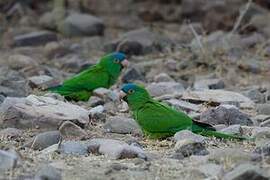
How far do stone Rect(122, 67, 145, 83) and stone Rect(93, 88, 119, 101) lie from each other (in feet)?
3.51

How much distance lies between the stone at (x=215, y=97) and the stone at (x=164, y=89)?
273 millimetres

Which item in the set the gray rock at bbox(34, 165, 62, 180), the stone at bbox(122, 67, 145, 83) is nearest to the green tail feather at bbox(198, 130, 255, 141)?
the gray rock at bbox(34, 165, 62, 180)

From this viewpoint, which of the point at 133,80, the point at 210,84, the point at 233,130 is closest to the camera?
the point at 233,130

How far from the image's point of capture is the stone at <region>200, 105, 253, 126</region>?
19.5ft

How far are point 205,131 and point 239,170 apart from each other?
1.21 meters

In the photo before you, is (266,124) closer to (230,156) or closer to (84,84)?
(230,156)

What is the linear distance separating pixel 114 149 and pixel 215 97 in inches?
82.3

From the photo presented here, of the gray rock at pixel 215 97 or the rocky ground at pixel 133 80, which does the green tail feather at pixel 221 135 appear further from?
the gray rock at pixel 215 97

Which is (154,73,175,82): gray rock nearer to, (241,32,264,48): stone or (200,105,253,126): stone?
(241,32,264,48): stone

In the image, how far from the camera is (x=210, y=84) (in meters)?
7.76

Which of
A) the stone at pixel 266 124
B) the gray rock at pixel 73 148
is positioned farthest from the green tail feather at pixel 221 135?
the gray rock at pixel 73 148

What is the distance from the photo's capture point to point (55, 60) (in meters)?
9.14

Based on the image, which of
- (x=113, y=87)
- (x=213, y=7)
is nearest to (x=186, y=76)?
(x=113, y=87)

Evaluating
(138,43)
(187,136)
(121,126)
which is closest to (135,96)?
(121,126)
